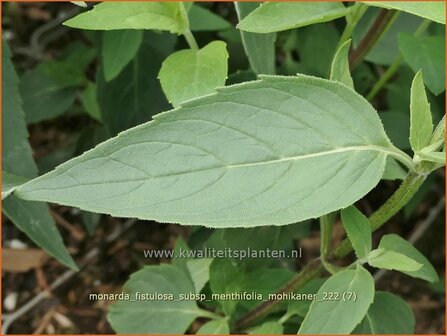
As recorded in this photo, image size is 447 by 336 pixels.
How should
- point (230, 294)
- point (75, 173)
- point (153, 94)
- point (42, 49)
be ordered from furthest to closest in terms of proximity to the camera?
point (42, 49) < point (153, 94) < point (230, 294) < point (75, 173)

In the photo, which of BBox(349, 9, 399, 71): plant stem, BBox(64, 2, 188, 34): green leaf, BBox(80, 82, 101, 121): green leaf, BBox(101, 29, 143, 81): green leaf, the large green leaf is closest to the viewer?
the large green leaf

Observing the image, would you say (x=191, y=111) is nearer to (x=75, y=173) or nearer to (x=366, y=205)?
(x=75, y=173)

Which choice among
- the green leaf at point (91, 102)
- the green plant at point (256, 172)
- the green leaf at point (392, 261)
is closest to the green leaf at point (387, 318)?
the green plant at point (256, 172)

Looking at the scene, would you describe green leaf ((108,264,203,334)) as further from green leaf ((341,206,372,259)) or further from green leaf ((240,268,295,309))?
green leaf ((341,206,372,259))

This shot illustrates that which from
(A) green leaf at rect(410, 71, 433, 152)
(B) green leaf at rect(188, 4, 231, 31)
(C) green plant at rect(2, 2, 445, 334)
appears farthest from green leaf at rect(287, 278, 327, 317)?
(B) green leaf at rect(188, 4, 231, 31)

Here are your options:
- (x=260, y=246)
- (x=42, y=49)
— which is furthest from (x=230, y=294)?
(x=42, y=49)

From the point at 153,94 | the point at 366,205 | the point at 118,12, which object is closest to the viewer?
the point at 118,12

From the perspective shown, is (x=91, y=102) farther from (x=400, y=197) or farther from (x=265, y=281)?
(x=400, y=197)
